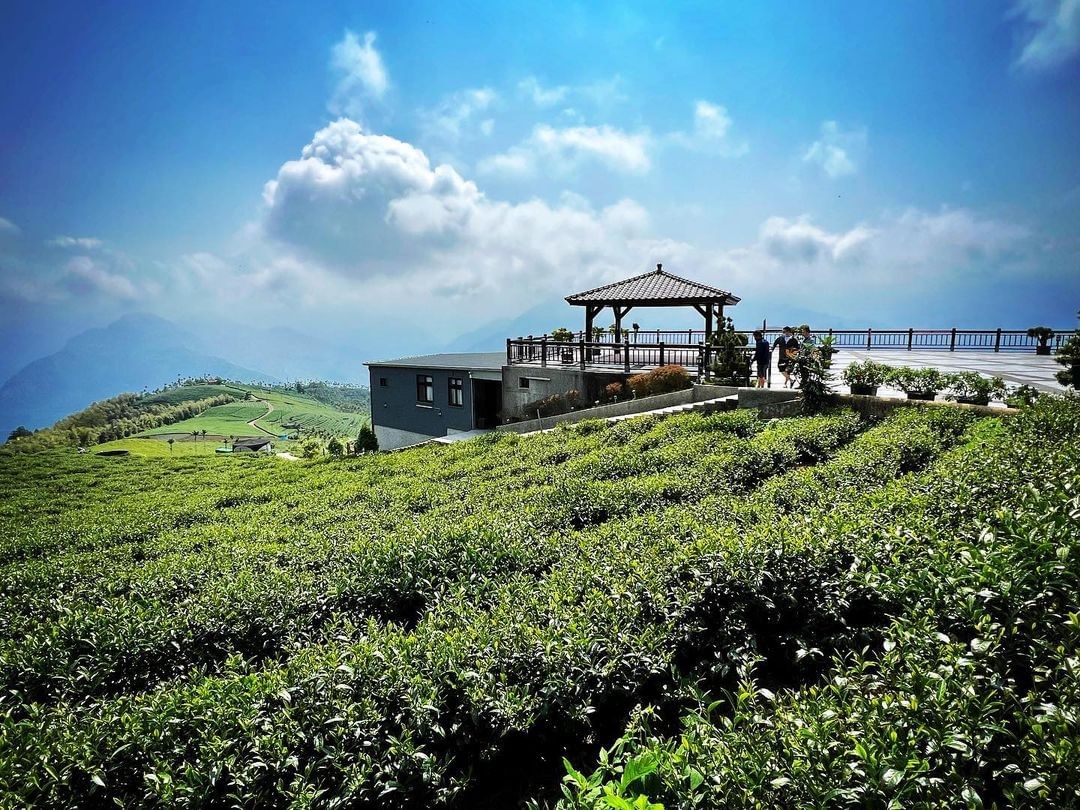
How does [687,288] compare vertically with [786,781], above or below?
above

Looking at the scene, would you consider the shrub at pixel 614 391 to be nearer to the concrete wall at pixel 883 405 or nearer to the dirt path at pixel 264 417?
the concrete wall at pixel 883 405

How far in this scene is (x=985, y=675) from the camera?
8.32ft

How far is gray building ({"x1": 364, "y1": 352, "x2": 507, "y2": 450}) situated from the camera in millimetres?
22906

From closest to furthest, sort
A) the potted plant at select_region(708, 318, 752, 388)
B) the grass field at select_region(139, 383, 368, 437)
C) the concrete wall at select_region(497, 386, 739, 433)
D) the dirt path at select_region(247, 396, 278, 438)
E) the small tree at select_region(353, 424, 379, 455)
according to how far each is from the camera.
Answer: the concrete wall at select_region(497, 386, 739, 433) → the potted plant at select_region(708, 318, 752, 388) → the small tree at select_region(353, 424, 379, 455) → the grass field at select_region(139, 383, 368, 437) → the dirt path at select_region(247, 396, 278, 438)

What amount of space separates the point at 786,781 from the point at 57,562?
8990mm

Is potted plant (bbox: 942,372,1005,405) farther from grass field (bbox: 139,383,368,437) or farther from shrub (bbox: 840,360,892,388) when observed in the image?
grass field (bbox: 139,383,368,437)

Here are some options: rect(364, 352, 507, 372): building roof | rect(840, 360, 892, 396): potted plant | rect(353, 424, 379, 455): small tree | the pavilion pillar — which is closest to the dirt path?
rect(353, 424, 379, 455): small tree

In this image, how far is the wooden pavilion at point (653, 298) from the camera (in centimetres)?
1975

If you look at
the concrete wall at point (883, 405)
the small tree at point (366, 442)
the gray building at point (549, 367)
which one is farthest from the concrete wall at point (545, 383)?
the small tree at point (366, 442)

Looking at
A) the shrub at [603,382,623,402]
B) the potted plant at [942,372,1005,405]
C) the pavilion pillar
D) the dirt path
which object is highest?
the pavilion pillar

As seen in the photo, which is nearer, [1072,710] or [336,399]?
[1072,710]

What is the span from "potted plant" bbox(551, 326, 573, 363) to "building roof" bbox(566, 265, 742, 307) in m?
1.52

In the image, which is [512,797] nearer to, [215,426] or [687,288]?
[687,288]

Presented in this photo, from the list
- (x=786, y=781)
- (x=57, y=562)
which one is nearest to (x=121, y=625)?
(x=57, y=562)
